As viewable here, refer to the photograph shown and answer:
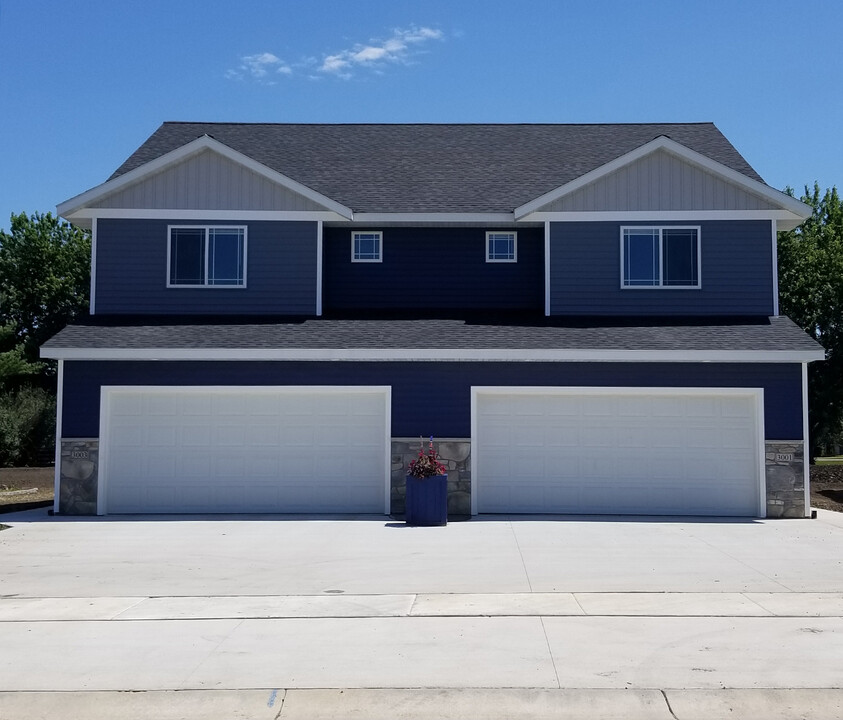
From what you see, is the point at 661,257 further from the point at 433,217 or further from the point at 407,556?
the point at 407,556

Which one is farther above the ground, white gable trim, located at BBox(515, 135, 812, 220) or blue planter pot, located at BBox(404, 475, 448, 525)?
white gable trim, located at BBox(515, 135, 812, 220)

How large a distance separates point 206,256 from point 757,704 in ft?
51.0

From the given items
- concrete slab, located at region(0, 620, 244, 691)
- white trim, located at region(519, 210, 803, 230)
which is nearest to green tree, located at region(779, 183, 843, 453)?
white trim, located at region(519, 210, 803, 230)

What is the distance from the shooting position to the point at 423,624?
9.30 metres

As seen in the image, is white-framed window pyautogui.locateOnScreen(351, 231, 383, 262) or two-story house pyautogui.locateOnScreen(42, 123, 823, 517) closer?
two-story house pyautogui.locateOnScreen(42, 123, 823, 517)

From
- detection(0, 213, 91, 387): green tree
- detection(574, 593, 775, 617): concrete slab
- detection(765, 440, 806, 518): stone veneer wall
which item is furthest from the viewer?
detection(0, 213, 91, 387): green tree

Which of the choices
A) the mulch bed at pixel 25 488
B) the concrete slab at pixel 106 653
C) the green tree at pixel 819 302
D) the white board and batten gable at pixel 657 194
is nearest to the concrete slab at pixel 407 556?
the concrete slab at pixel 106 653

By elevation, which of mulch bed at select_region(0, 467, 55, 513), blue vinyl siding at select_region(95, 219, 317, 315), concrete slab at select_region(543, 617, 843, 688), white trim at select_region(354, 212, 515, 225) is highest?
white trim at select_region(354, 212, 515, 225)

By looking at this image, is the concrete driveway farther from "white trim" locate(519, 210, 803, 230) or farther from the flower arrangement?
"white trim" locate(519, 210, 803, 230)

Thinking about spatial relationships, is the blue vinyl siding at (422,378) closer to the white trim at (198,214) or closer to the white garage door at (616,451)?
the white garage door at (616,451)

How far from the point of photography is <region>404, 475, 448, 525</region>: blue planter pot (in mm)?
17125

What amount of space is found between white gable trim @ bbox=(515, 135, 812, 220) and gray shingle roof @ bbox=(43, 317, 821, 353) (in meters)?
2.37

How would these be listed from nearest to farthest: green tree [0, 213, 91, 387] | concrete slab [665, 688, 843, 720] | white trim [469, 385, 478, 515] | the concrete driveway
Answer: concrete slab [665, 688, 843, 720], the concrete driveway, white trim [469, 385, 478, 515], green tree [0, 213, 91, 387]

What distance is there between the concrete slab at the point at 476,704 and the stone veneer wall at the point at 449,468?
11072 mm
